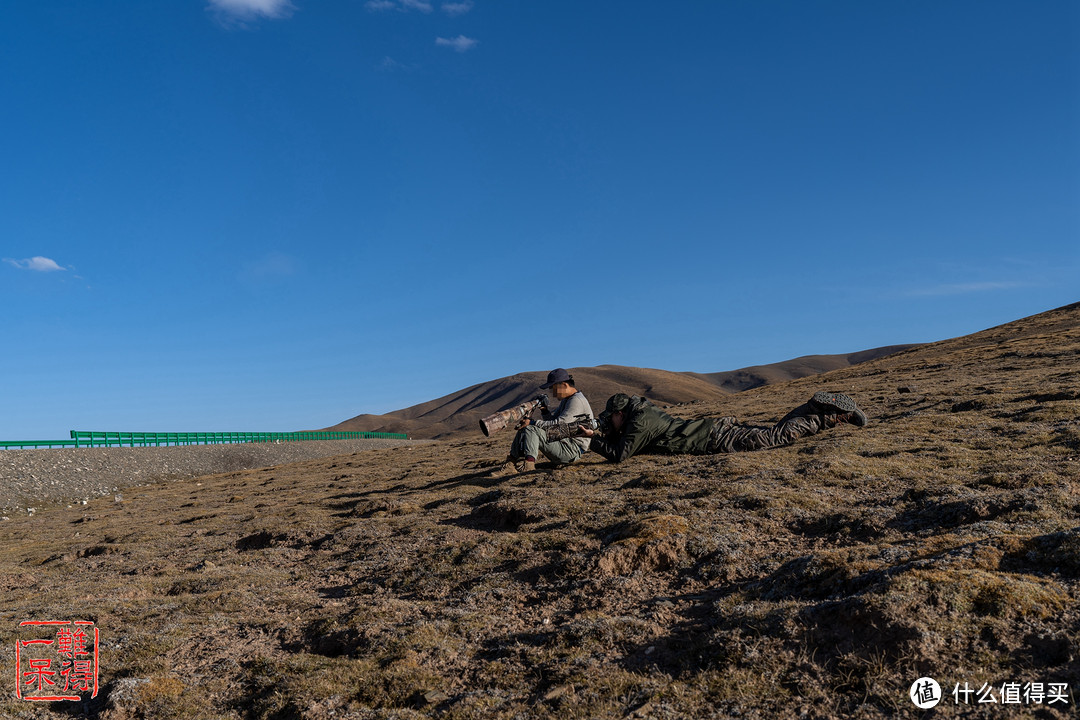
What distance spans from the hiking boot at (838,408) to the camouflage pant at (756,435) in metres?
0.47

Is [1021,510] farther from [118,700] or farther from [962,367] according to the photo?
[962,367]

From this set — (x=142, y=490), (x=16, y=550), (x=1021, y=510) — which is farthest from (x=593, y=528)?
(x=142, y=490)

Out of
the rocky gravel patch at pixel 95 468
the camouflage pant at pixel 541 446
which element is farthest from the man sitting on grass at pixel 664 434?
the rocky gravel patch at pixel 95 468

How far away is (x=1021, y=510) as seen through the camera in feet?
22.2

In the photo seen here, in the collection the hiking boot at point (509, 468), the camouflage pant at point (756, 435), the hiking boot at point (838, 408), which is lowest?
the hiking boot at point (509, 468)

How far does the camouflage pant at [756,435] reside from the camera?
12.9 metres

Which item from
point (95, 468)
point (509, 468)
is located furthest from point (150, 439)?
point (509, 468)

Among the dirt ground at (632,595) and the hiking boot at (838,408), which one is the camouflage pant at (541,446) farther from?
the hiking boot at (838,408)

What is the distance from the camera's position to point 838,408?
45.8 feet

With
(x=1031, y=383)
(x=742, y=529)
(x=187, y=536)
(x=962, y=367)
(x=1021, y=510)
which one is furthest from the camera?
(x=962, y=367)

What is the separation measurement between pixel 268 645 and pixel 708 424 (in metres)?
9.32

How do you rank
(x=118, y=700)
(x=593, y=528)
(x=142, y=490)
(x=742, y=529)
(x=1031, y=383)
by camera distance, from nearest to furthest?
(x=118, y=700) → (x=742, y=529) → (x=593, y=528) → (x=1031, y=383) → (x=142, y=490)

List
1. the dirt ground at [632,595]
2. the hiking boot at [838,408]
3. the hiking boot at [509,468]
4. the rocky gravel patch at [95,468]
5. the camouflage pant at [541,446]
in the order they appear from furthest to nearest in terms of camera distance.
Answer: the rocky gravel patch at [95,468] < the hiking boot at [838,408] < the hiking boot at [509,468] < the camouflage pant at [541,446] < the dirt ground at [632,595]

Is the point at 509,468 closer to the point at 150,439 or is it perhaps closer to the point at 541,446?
the point at 541,446
